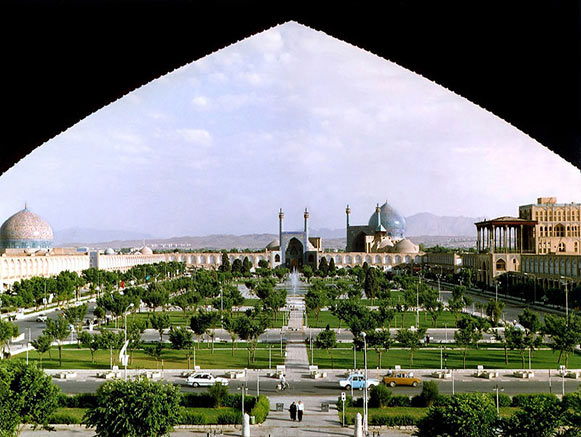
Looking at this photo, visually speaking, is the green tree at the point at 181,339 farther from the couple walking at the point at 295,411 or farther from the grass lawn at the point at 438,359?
the couple walking at the point at 295,411

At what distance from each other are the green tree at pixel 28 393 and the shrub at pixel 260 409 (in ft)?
13.9

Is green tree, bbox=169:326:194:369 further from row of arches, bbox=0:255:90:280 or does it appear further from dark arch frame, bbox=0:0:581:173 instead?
row of arches, bbox=0:255:90:280

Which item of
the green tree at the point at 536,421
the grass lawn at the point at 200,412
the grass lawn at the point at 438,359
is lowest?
the grass lawn at the point at 438,359

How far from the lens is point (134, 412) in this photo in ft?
36.2

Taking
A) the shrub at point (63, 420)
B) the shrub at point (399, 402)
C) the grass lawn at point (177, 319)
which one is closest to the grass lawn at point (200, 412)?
the shrub at point (63, 420)

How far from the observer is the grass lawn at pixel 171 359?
19.6 meters

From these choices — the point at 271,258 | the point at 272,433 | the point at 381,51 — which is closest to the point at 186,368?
the point at 272,433

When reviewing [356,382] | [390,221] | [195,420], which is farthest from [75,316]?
[390,221]

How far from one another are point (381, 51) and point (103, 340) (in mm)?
19144

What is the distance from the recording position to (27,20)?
1.98 meters

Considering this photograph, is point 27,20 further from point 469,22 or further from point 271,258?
point 271,258

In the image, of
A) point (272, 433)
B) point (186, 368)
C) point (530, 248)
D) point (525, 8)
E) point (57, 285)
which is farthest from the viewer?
point (530, 248)

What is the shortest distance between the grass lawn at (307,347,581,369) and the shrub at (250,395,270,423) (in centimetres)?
585

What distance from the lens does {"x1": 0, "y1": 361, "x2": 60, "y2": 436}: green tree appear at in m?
11.7
